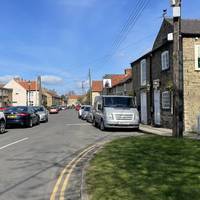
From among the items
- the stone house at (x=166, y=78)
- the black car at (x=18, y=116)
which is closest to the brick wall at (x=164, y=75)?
the stone house at (x=166, y=78)

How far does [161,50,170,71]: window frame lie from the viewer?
2433cm

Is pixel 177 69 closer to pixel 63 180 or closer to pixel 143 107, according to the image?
pixel 63 180

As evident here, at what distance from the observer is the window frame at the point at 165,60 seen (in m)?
24.3

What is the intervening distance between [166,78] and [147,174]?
1675 cm

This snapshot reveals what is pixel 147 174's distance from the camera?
830cm

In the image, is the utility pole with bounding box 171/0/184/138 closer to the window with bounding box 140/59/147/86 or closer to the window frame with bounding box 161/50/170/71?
the window frame with bounding box 161/50/170/71

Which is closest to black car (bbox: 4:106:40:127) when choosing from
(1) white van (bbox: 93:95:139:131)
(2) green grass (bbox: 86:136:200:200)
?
(1) white van (bbox: 93:95:139:131)

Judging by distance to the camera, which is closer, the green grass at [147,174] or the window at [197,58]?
the green grass at [147,174]

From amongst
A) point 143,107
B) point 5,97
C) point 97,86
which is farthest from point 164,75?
point 5,97

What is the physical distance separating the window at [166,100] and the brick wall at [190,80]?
179cm

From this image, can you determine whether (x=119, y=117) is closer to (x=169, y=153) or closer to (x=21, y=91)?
(x=169, y=153)

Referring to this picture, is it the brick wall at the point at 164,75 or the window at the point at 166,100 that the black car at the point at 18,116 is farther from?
the window at the point at 166,100

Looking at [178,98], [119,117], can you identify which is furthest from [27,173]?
[119,117]

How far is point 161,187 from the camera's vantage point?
7.09 meters
